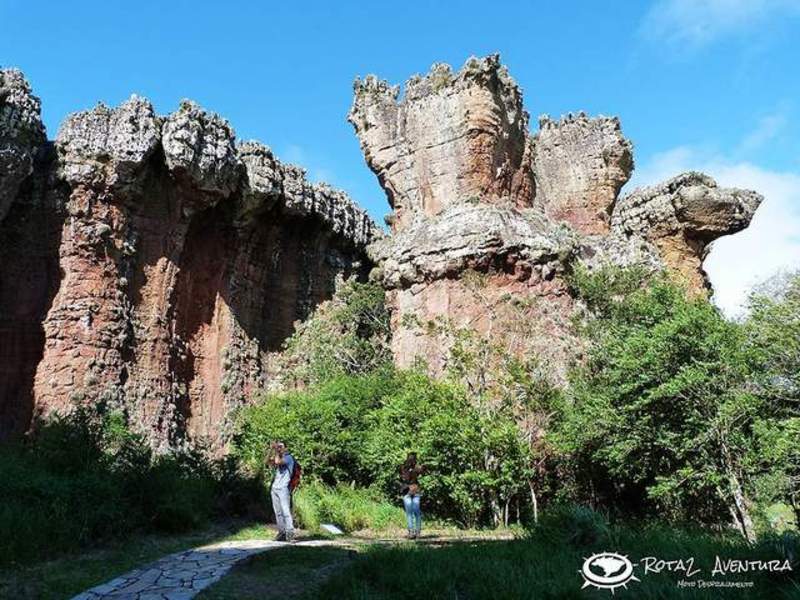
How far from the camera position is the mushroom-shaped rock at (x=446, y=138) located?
2039cm

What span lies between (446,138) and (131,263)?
428 inches

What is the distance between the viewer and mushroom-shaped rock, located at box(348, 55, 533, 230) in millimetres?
20391

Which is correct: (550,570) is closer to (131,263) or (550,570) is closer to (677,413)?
(677,413)

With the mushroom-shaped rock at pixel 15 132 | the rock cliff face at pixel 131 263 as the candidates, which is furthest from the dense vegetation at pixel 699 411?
the mushroom-shaped rock at pixel 15 132

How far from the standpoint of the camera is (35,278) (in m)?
18.4

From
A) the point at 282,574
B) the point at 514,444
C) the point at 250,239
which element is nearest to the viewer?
the point at 282,574

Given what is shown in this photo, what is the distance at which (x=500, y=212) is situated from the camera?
763 inches

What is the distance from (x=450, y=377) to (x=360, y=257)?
40.7 feet

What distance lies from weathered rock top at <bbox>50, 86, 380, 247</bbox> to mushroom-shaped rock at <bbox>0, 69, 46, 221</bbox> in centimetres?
130

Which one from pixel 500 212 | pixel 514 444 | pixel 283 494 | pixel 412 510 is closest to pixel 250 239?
pixel 500 212

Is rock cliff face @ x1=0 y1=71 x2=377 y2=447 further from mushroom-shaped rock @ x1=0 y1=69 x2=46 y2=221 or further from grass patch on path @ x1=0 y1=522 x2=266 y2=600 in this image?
grass patch on path @ x1=0 y1=522 x2=266 y2=600

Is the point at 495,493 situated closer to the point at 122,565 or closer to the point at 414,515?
the point at 414,515

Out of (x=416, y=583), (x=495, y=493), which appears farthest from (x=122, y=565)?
(x=495, y=493)

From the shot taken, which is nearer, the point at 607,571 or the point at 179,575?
the point at 607,571
